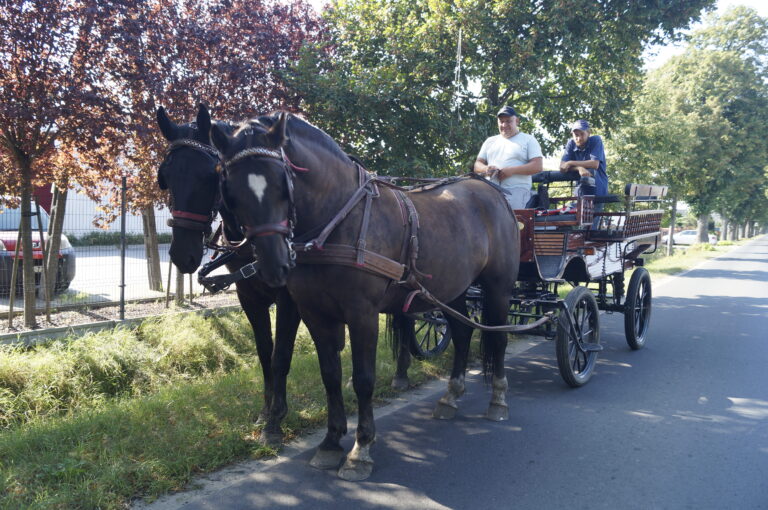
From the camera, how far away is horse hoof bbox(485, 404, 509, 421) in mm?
4293

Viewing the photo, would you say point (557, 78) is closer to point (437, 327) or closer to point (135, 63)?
point (437, 327)

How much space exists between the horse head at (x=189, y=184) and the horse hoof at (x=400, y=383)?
2.45m

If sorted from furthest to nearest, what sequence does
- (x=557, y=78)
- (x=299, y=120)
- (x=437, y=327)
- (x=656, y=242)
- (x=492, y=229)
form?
(x=557, y=78)
(x=656, y=242)
(x=437, y=327)
(x=492, y=229)
(x=299, y=120)

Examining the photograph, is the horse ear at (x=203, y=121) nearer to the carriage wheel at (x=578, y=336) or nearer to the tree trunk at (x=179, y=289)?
the carriage wheel at (x=578, y=336)

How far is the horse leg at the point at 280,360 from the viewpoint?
12.1 ft

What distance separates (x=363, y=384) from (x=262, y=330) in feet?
3.55

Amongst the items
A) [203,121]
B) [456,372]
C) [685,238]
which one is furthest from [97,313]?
[685,238]

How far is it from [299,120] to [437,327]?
147 inches

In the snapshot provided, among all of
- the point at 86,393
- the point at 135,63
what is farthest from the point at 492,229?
the point at 135,63

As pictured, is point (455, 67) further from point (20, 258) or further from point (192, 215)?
point (20, 258)

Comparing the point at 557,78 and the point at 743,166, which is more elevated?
the point at 743,166

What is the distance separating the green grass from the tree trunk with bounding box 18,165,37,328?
1012mm

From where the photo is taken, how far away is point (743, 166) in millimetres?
29578

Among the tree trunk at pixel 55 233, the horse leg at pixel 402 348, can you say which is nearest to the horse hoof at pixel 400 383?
the horse leg at pixel 402 348
